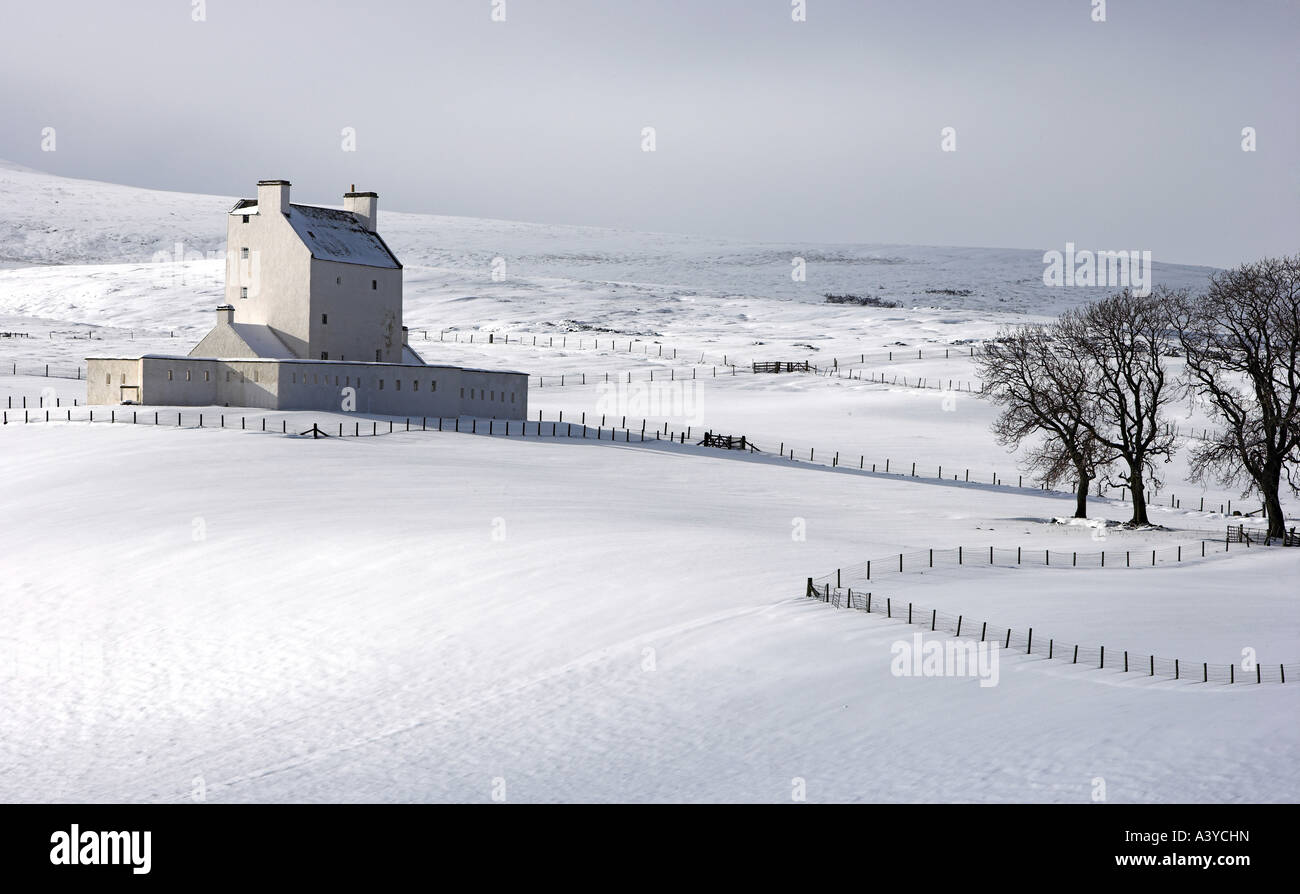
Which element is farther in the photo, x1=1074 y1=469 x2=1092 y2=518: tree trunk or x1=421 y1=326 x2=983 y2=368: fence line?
x1=421 y1=326 x2=983 y2=368: fence line

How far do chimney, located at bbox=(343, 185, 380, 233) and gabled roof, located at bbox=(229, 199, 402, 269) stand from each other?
1.80 ft

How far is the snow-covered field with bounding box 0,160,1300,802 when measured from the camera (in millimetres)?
24797

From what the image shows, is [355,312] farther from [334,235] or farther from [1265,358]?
[1265,358]

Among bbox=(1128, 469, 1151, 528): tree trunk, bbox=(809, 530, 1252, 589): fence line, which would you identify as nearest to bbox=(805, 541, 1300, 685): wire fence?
Result: bbox=(809, 530, 1252, 589): fence line

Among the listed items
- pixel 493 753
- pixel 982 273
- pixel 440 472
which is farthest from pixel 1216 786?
pixel 982 273

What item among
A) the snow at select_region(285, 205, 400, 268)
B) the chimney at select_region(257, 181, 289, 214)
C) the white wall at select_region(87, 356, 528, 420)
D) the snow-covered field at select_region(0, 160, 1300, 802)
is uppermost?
the chimney at select_region(257, 181, 289, 214)

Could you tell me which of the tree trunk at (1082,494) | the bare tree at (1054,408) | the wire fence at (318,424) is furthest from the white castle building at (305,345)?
the tree trunk at (1082,494)

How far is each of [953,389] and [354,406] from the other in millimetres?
45533

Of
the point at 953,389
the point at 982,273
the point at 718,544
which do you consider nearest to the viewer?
the point at 718,544

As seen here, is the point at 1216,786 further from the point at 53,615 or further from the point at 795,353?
the point at 795,353

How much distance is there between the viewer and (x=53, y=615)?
3456cm

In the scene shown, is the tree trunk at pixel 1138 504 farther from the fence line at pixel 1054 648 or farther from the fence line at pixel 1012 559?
the fence line at pixel 1054 648

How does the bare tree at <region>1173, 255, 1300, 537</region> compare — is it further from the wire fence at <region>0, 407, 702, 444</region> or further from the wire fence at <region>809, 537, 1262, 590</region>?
the wire fence at <region>0, 407, 702, 444</region>
